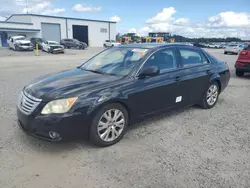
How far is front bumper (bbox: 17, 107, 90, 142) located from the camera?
122 inches

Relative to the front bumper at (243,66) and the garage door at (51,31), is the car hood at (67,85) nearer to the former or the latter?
the front bumper at (243,66)

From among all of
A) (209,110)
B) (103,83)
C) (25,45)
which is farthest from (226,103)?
(25,45)

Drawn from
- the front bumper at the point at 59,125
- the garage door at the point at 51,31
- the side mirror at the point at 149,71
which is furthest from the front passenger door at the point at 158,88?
the garage door at the point at 51,31

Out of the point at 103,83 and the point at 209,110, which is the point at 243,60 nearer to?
the point at 209,110

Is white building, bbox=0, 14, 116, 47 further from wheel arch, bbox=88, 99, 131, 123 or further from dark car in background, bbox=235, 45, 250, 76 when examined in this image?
wheel arch, bbox=88, 99, 131, 123

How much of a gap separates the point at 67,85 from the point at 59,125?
2.11 ft

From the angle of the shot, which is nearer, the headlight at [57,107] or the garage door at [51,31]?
the headlight at [57,107]

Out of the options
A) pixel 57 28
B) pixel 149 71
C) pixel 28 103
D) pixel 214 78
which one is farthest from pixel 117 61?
pixel 57 28

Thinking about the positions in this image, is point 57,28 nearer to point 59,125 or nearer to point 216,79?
point 216,79

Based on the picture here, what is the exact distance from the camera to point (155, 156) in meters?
3.32

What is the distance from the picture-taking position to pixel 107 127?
11.5 feet

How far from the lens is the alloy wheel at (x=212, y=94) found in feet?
17.4

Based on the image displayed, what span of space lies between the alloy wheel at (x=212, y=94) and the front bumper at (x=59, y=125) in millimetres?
3209

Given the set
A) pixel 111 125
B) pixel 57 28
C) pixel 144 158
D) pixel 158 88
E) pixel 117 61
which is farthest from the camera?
pixel 57 28
